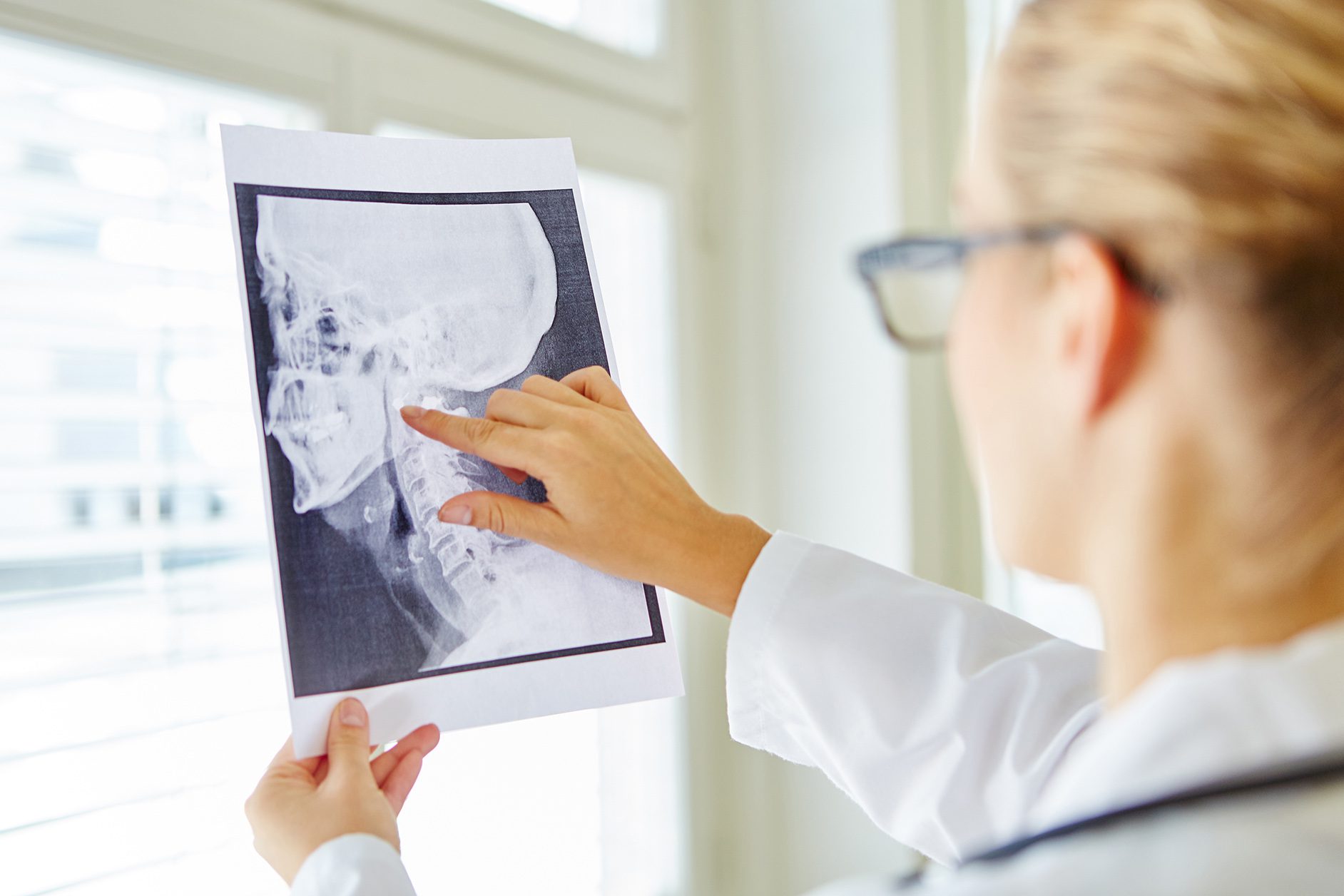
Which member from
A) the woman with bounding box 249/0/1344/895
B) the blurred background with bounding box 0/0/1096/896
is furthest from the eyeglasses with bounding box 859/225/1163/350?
the blurred background with bounding box 0/0/1096/896

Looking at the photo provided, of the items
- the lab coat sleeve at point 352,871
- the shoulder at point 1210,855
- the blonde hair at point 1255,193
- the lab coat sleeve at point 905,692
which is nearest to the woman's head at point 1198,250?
the blonde hair at point 1255,193

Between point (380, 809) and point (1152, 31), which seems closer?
point (1152, 31)

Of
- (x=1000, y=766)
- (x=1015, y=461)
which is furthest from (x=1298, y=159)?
(x=1000, y=766)

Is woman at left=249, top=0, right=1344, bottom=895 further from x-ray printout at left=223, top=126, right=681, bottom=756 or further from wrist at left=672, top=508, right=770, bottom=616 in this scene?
wrist at left=672, top=508, right=770, bottom=616

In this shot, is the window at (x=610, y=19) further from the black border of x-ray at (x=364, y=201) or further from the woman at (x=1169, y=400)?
the woman at (x=1169, y=400)

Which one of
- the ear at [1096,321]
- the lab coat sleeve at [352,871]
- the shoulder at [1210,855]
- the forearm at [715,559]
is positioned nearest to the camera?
the shoulder at [1210,855]

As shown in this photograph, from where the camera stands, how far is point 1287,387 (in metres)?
0.44

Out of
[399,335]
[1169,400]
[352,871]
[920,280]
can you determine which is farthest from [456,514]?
[1169,400]

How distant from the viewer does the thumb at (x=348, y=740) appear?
636mm

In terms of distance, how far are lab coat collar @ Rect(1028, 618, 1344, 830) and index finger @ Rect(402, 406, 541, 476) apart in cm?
43

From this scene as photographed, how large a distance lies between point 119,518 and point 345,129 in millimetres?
471

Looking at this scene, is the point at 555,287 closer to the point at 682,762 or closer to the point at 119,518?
the point at 119,518

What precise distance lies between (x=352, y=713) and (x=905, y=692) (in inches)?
16.1

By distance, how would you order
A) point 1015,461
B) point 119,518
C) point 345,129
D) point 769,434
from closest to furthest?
point 1015,461 < point 119,518 < point 345,129 < point 769,434
